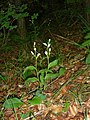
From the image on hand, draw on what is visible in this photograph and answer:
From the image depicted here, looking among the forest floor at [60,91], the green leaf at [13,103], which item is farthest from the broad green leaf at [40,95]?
the green leaf at [13,103]

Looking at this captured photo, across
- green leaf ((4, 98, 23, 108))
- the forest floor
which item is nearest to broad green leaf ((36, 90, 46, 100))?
the forest floor

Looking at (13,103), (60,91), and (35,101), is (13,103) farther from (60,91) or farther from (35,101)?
(60,91)

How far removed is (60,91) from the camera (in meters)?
2.54

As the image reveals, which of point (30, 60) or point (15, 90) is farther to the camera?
point (30, 60)

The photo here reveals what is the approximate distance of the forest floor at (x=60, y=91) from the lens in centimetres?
224

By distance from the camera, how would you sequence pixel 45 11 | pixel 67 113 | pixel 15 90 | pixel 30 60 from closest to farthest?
pixel 67 113
pixel 15 90
pixel 30 60
pixel 45 11

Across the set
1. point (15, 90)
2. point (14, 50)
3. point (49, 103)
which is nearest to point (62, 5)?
point (14, 50)

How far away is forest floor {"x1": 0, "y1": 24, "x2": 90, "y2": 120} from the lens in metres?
2.24

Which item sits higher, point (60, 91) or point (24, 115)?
point (60, 91)

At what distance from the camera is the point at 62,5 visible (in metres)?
6.51

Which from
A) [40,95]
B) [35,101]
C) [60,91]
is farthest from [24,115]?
[60,91]

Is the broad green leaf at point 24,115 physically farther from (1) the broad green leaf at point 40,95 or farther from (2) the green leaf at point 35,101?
→ (1) the broad green leaf at point 40,95

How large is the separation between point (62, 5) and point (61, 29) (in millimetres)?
1636

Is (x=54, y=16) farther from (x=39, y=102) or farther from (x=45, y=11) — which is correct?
(x=39, y=102)
